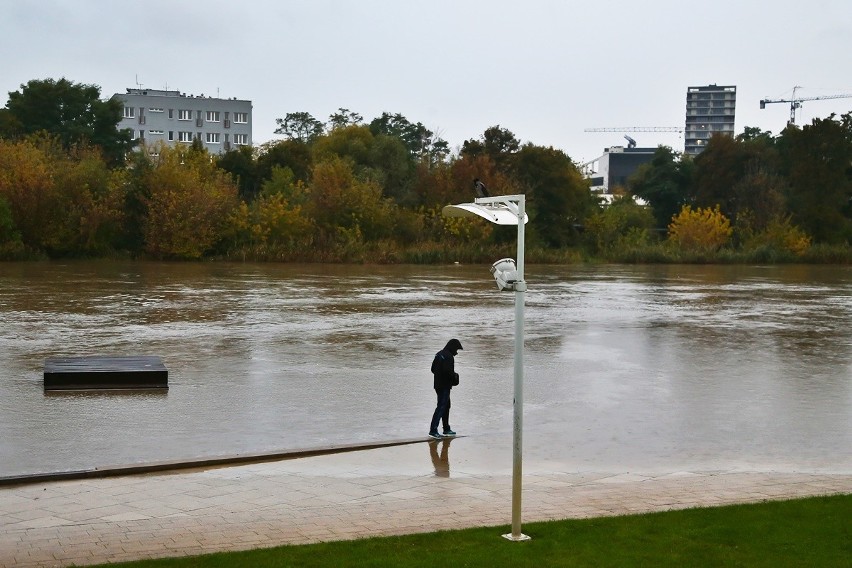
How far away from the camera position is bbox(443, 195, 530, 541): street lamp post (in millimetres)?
8141

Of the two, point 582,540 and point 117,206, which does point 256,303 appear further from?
point 117,206

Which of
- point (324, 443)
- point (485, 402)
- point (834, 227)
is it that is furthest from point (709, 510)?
point (834, 227)

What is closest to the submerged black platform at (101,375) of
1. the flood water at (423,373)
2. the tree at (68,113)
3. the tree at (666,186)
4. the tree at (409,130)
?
the flood water at (423,373)

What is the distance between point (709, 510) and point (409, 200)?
6646 centimetres

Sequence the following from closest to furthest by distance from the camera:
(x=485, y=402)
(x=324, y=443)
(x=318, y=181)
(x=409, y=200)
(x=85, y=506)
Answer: (x=85, y=506), (x=324, y=443), (x=485, y=402), (x=318, y=181), (x=409, y=200)

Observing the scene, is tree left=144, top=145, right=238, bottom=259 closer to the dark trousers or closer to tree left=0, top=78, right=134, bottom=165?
tree left=0, top=78, right=134, bottom=165

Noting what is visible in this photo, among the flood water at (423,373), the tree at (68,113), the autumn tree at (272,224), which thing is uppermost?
the tree at (68,113)

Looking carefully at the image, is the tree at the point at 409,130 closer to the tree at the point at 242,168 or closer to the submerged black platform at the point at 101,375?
the tree at the point at 242,168

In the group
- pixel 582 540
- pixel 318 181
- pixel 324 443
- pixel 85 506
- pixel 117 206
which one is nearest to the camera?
pixel 582 540

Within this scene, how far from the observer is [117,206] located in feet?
198

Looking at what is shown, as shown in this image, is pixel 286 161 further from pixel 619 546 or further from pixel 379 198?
pixel 619 546

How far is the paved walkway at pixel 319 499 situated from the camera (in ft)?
27.4

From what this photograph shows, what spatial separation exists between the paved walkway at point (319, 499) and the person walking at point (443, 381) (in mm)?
691

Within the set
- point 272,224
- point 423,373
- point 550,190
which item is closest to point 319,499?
point 423,373
